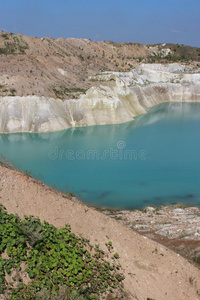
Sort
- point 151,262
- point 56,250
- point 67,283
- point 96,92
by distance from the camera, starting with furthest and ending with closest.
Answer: point 96,92, point 151,262, point 56,250, point 67,283

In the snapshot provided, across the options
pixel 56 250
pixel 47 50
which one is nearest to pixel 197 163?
pixel 56 250

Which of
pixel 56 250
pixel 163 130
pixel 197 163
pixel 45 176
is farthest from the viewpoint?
pixel 163 130

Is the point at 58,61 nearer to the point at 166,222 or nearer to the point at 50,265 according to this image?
the point at 166,222

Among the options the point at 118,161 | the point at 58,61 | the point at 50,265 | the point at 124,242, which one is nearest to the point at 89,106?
the point at 58,61

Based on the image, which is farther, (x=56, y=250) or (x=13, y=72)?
(x=13, y=72)

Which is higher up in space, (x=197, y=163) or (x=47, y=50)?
(x=47, y=50)

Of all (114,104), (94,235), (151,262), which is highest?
(114,104)

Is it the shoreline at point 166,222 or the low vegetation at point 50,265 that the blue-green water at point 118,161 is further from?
the low vegetation at point 50,265

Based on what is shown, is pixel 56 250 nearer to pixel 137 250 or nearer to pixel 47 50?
pixel 137 250
